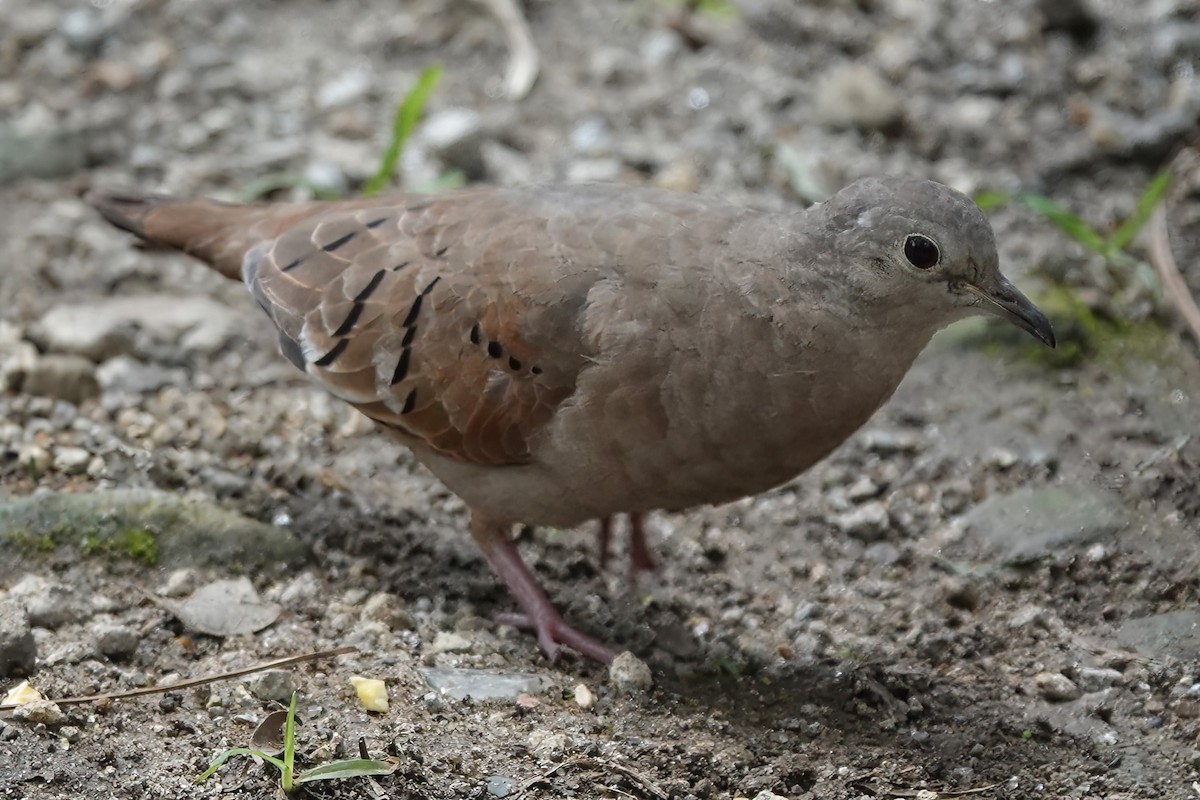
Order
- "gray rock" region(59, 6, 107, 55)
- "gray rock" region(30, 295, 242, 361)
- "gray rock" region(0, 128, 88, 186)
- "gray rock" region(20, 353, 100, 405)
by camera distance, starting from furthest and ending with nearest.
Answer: "gray rock" region(59, 6, 107, 55) < "gray rock" region(0, 128, 88, 186) < "gray rock" region(30, 295, 242, 361) < "gray rock" region(20, 353, 100, 405)

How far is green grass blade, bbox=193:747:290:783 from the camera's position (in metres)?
3.08

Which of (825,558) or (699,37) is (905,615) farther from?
(699,37)

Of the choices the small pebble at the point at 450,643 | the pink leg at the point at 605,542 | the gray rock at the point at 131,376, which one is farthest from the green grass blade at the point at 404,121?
the small pebble at the point at 450,643

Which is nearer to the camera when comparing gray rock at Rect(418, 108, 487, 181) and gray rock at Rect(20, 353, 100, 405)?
gray rock at Rect(20, 353, 100, 405)

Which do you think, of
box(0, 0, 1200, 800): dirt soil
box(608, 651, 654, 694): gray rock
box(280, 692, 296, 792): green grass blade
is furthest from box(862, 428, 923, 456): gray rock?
box(280, 692, 296, 792): green grass blade

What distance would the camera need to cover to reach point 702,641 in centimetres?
414

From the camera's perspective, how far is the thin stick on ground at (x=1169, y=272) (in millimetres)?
5137

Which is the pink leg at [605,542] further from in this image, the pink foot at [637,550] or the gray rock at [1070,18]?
the gray rock at [1070,18]

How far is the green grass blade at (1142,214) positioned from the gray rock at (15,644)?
3.96 m

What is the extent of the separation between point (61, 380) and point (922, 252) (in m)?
2.88

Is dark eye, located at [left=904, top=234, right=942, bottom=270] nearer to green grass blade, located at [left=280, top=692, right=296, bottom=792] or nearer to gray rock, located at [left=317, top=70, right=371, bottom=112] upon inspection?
green grass blade, located at [left=280, top=692, right=296, bottom=792]

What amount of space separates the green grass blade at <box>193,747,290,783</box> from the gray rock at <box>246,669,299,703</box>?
362 mm

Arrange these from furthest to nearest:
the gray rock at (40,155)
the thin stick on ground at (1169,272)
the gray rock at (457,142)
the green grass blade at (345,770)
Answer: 1. the gray rock at (457,142)
2. the gray rock at (40,155)
3. the thin stick on ground at (1169,272)
4. the green grass blade at (345,770)

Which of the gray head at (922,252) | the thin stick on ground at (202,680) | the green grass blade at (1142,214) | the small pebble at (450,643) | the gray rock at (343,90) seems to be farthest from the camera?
the gray rock at (343,90)
